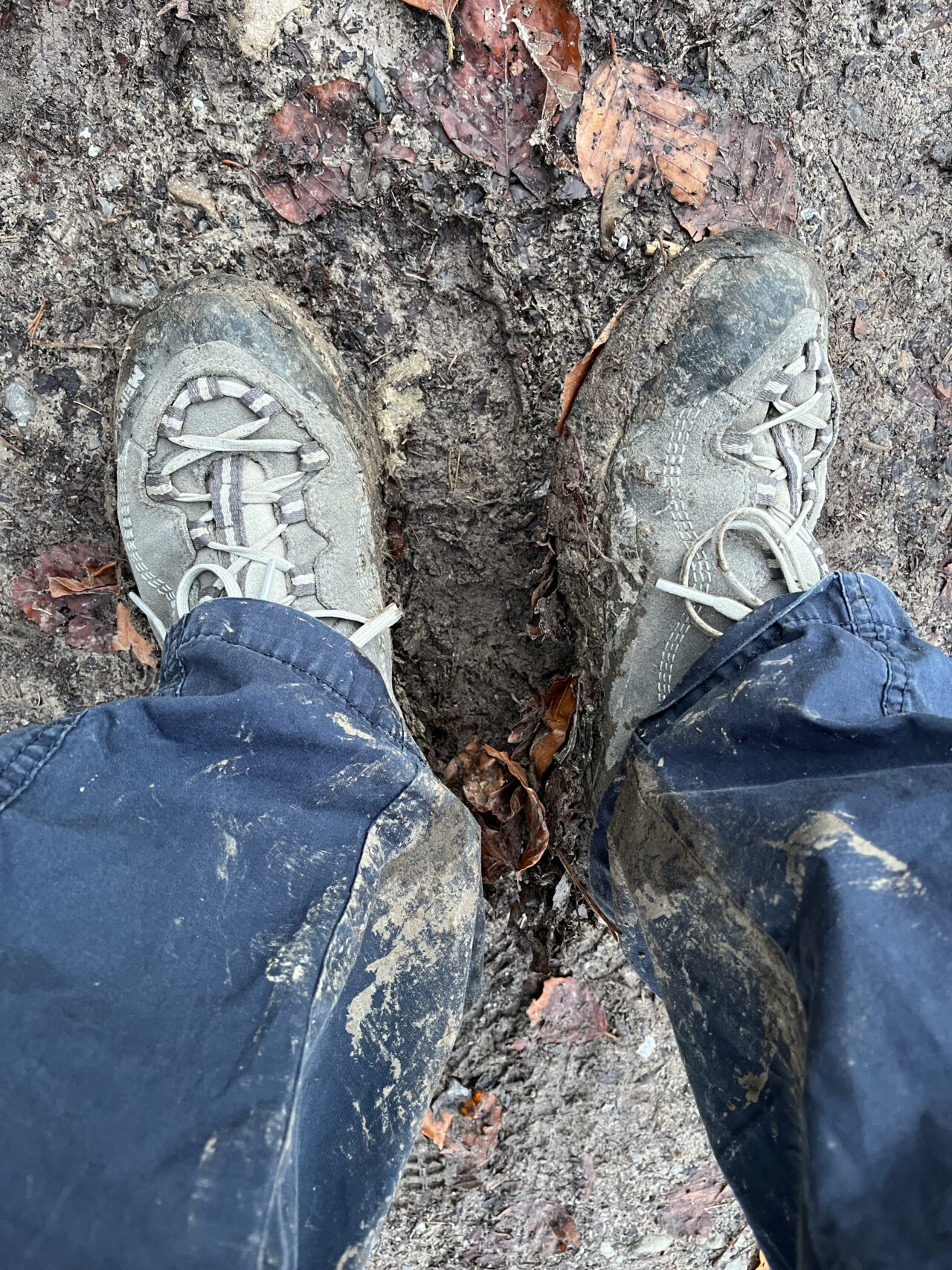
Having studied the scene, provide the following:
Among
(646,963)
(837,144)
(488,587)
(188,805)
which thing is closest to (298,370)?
(488,587)

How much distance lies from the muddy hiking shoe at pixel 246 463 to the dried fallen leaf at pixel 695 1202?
124 centimetres

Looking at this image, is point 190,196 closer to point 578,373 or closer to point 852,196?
point 578,373

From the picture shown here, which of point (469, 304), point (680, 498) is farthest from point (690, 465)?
point (469, 304)

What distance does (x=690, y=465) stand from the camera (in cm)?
129

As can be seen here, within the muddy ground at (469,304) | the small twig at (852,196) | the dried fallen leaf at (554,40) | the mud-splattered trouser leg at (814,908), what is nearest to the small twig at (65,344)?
the muddy ground at (469,304)

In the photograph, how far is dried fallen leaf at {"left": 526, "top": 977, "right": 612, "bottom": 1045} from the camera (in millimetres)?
1534

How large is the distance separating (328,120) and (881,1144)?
1.43 m

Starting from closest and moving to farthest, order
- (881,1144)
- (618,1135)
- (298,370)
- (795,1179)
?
(881,1144), (795,1179), (298,370), (618,1135)

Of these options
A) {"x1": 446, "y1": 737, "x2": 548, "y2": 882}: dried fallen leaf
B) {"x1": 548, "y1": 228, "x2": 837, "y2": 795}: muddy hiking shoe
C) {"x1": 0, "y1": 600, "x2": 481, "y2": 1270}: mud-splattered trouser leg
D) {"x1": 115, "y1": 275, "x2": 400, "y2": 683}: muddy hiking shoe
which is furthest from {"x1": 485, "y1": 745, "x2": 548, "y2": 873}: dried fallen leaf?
{"x1": 0, "y1": 600, "x2": 481, "y2": 1270}: mud-splattered trouser leg

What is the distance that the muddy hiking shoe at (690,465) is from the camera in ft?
4.01

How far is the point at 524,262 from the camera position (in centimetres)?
127

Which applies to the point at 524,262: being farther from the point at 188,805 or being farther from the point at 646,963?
the point at 646,963

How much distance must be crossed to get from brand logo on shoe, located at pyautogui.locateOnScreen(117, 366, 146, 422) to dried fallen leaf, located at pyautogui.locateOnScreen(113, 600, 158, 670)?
35cm

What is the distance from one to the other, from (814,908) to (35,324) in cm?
141
